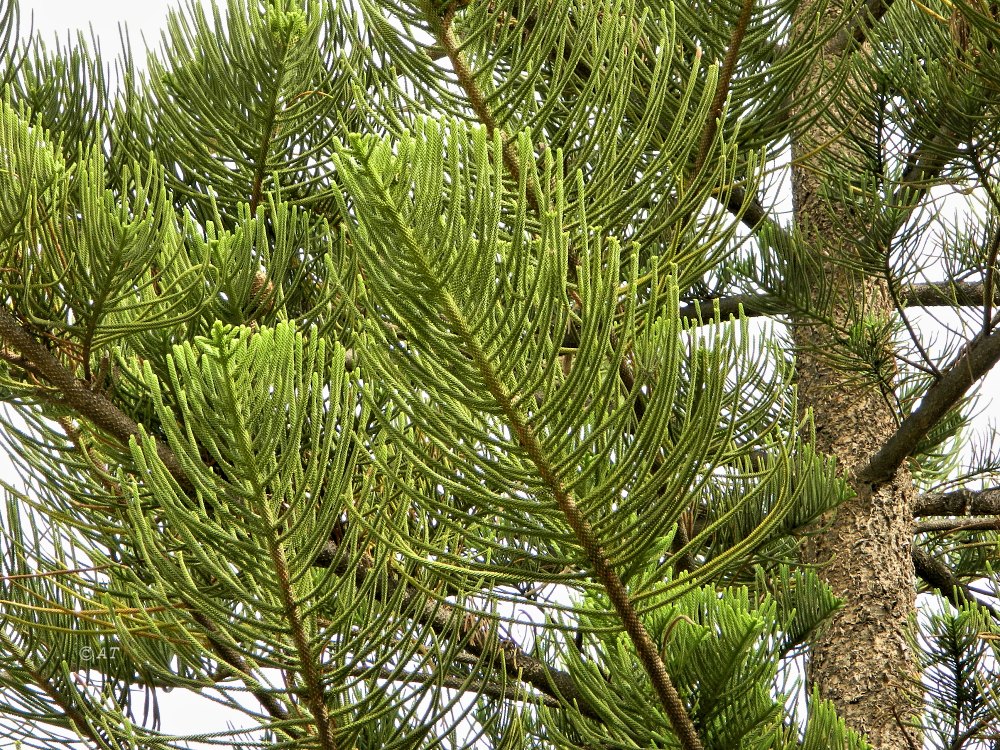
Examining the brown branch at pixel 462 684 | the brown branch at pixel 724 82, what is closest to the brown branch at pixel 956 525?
the brown branch at pixel 462 684

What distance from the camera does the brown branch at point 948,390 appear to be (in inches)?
98.4

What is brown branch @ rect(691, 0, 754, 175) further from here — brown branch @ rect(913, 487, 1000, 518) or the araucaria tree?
brown branch @ rect(913, 487, 1000, 518)

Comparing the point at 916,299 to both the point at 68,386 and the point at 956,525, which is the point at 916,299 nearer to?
the point at 956,525

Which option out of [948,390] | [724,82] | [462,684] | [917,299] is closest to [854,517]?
[948,390]

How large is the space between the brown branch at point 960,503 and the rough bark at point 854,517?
0.89 ft

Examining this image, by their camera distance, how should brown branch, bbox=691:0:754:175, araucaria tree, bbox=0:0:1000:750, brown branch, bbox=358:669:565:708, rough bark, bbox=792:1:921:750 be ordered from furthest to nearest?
rough bark, bbox=792:1:921:750 < brown branch, bbox=691:0:754:175 < brown branch, bbox=358:669:565:708 < araucaria tree, bbox=0:0:1000:750

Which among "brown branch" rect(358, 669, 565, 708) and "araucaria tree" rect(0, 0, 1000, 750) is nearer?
"araucaria tree" rect(0, 0, 1000, 750)

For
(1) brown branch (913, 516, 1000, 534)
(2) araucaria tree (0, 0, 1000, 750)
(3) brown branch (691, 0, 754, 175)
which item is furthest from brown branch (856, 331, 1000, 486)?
(3) brown branch (691, 0, 754, 175)

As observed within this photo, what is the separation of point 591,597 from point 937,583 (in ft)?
6.51

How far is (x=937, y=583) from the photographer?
3.29 m

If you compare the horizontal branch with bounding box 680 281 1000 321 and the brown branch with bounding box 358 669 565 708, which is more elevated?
the horizontal branch with bounding box 680 281 1000 321

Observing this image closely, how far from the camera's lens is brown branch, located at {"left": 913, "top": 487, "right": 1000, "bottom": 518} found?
3.15m

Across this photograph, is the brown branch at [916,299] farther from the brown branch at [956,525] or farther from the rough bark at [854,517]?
the brown branch at [956,525]

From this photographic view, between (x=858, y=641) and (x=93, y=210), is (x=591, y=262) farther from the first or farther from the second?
(x=858, y=641)
